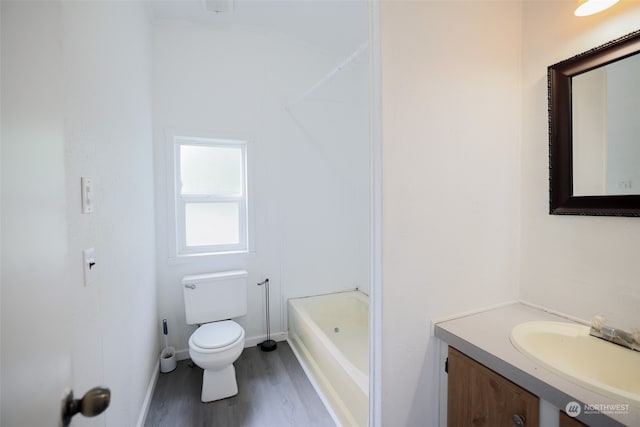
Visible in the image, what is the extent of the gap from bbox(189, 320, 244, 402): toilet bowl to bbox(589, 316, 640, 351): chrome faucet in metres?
1.88

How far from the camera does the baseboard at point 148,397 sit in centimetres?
166

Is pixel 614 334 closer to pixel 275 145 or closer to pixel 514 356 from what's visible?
pixel 514 356

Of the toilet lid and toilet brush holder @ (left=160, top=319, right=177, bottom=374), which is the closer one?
the toilet lid

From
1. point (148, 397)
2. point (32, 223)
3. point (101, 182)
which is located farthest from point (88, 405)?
point (148, 397)

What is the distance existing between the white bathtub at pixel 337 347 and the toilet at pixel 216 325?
0.53 m

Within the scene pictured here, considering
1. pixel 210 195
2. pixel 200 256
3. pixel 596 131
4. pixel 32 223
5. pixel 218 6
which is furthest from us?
pixel 210 195

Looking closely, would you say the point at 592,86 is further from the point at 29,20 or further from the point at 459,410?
the point at 29,20

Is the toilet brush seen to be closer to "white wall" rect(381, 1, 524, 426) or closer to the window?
the window

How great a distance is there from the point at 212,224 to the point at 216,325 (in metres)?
0.89

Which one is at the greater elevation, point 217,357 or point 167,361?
point 217,357

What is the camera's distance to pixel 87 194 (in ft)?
3.38

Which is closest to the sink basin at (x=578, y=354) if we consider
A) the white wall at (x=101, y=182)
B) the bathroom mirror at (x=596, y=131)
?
the bathroom mirror at (x=596, y=131)

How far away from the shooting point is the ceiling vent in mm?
2074

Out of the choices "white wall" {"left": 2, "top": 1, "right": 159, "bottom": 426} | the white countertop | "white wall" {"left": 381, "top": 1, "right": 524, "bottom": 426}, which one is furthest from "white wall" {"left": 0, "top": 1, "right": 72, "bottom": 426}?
the white countertop
